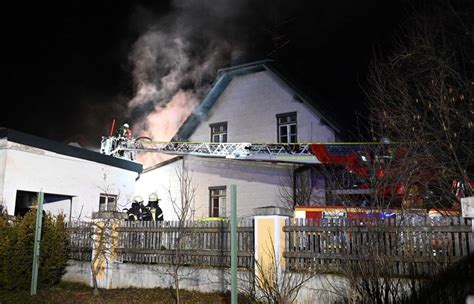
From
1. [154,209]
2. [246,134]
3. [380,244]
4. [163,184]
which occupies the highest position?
[246,134]

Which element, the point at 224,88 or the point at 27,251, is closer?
the point at 27,251

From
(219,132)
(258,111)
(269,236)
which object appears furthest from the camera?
(219,132)

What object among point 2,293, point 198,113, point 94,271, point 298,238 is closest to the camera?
point 298,238

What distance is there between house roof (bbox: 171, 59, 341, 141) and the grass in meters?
9.88

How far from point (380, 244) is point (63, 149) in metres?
12.4

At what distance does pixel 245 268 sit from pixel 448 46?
25.7 feet

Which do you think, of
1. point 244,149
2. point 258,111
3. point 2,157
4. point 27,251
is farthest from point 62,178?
point 258,111

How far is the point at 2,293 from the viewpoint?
1034 centimetres

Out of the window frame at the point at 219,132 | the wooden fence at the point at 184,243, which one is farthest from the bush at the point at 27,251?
the window frame at the point at 219,132

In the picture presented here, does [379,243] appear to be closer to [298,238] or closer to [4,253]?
[298,238]

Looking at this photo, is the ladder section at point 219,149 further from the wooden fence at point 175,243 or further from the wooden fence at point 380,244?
the wooden fence at point 380,244

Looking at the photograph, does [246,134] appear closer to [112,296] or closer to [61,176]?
[61,176]

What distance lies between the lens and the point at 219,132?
21547 millimetres

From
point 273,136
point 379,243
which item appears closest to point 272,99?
point 273,136
